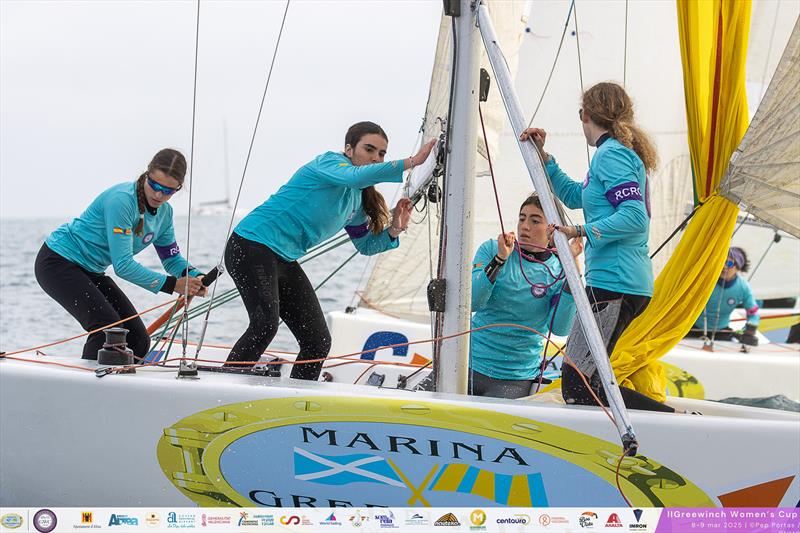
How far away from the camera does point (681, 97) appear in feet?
24.1

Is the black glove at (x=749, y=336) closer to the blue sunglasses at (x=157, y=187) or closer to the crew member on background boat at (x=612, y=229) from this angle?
the crew member on background boat at (x=612, y=229)

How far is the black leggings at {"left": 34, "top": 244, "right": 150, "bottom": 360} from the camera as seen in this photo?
11.8 feet

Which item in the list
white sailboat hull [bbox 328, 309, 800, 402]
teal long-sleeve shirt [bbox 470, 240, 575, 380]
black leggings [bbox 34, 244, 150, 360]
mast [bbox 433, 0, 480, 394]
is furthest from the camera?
white sailboat hull [bbox 328, 309, 800, 402]

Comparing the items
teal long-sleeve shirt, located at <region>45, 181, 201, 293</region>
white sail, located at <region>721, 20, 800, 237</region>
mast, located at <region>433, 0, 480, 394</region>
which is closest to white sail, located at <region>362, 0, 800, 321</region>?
teal long-sleeve shirt, located at <region>45, 181, 201, 293</region>

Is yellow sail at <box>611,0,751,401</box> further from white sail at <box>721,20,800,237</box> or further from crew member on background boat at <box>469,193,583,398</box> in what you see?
crew member on background boat at <box>469,193,583,398</box>

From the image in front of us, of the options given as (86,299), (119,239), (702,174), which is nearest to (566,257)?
(702,174)

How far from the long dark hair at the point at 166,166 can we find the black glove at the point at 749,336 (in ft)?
15.9

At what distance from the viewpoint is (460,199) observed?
3.15 meters

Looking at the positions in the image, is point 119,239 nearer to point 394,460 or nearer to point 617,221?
point 394,460

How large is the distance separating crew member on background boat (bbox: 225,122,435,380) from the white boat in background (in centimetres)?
38

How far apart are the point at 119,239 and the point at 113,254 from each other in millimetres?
65

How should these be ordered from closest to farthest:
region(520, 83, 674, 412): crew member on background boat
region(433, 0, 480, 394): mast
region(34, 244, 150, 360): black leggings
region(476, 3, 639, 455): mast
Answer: region(476, 3, 639, 455): mast
region(520, 83, 674, 412): crew member on background boat
region(433, 0, 480, 394): mast
region(34, 244, 150, 360): black leggings

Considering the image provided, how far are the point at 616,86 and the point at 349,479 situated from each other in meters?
1.44

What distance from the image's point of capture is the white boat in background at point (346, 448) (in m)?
2.69
